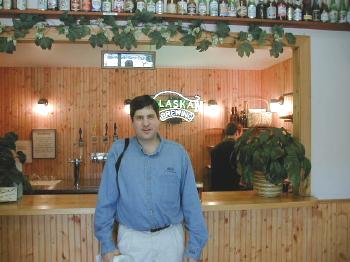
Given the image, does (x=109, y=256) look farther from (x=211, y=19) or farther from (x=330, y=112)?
(x=330, y=112)

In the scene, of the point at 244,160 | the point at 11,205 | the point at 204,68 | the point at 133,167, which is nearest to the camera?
the point at 133,167

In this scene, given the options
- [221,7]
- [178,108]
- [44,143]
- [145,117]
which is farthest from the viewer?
[44,143]

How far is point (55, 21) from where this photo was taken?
8.80 ft

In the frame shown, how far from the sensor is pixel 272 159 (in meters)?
2.71

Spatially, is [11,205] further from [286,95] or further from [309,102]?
[286,95]

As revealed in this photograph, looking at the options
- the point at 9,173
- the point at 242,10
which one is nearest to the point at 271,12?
the point at 242,10

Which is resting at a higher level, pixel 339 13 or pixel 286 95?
pixel 339 13

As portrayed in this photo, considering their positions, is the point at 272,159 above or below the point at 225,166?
above

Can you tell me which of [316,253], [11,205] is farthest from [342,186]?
[11,205]

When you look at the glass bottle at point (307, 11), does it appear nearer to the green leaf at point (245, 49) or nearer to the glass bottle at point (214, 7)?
the green leaf at point (245, 49)

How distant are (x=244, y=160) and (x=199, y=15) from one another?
1144 mm

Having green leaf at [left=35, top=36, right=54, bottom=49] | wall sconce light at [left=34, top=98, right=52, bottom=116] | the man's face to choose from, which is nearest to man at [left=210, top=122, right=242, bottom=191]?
green leaf at [left=35, top=36, right=54, bottom=49]

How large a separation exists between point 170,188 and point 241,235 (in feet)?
3.78

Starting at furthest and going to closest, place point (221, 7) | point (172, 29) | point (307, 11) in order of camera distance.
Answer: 1. point (307, 11)
2. point (221, 7)
3. point (172, 29)
